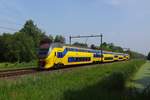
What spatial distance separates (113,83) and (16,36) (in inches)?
2973

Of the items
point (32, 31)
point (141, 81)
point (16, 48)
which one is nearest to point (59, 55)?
point (141, 81)

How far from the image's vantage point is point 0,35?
332 feet

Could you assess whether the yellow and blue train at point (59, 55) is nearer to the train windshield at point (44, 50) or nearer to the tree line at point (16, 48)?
the train windshield at point (44, 50)

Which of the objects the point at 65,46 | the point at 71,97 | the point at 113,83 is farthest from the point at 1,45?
the point at 71,97

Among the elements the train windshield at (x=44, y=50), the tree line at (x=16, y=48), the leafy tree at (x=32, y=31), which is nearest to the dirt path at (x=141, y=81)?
the train windshield at (x=44, y=50)

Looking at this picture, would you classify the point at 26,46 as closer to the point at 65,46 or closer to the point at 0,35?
the point at 0,35

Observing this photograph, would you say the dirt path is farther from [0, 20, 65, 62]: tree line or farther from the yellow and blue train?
[0, 20, 65, 62]: tree line

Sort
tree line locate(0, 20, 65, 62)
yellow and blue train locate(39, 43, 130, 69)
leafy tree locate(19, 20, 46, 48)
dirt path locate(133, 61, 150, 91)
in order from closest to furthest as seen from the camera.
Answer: dirt path locate(133, 61, 150, 91), yellow and blue train locate(39, 43, 130, 69), tree line locate(0, 20, 65, 62), leafy tree locate(19, 20, 46, 48)

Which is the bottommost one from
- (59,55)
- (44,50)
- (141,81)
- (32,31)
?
(141,81)

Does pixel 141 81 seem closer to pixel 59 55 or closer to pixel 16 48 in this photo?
pixel 59 55

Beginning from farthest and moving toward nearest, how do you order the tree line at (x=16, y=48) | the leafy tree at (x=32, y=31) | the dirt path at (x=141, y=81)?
the leafy tree at (x=32, y=31) < the tree line at (x=16, y=48) < the dirt path at (x=141, y=81)

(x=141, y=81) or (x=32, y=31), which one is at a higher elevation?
(x=32, y=31)

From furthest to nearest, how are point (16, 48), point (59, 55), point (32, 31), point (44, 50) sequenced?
point (32, 31) → point (16, 48) → point (59, 55) → point (44, 50)

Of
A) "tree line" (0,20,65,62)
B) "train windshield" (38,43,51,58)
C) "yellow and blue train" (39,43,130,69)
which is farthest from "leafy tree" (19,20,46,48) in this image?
"train windshield" (38,43,51,58)
